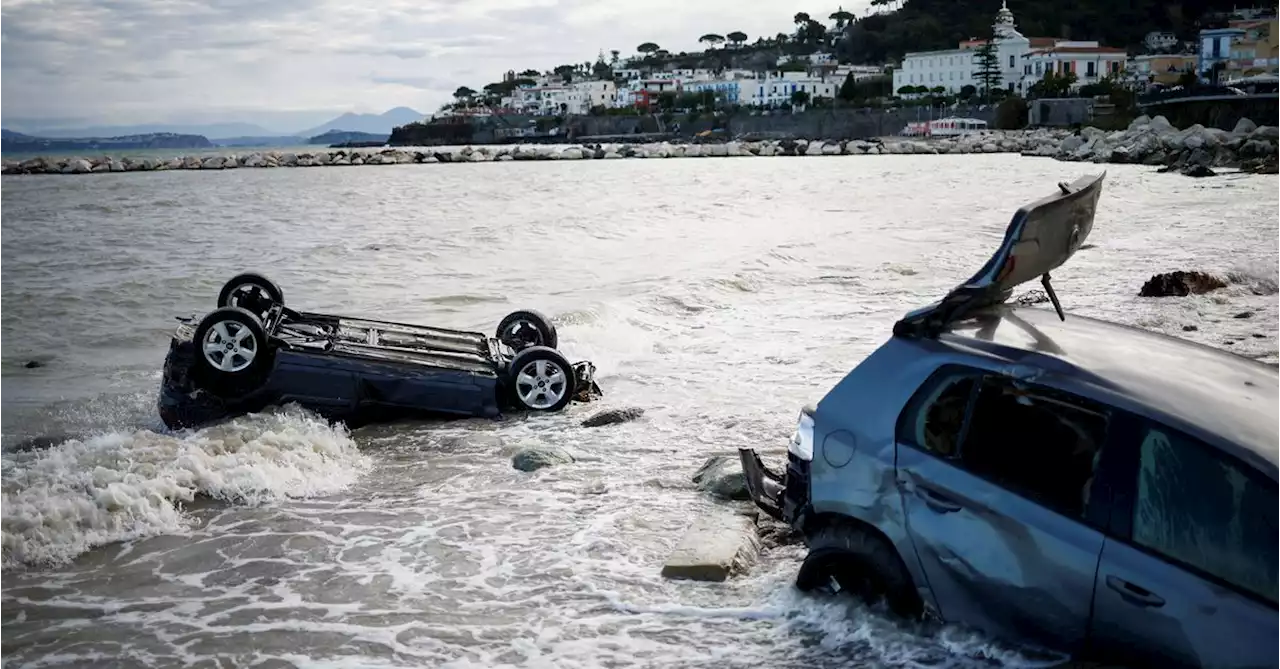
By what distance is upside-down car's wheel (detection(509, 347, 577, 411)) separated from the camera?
972cm

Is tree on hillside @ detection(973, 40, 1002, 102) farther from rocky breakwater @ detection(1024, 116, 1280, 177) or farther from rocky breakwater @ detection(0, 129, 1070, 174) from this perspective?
rocky breakwater @ detection(1024, 116, 1280, 177)

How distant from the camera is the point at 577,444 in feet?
29.2

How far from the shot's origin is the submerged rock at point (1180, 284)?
15.2m

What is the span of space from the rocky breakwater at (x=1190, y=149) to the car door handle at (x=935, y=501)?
44.5 m

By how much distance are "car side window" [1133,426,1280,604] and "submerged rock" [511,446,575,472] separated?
4826mm

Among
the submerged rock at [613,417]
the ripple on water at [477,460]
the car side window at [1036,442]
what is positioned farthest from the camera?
the submerged rock at [613,417]

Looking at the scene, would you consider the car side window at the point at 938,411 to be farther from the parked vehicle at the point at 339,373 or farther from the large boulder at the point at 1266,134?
the large boulder at the point at 1266,134

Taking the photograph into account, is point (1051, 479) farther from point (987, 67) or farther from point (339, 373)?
point (987, 67)

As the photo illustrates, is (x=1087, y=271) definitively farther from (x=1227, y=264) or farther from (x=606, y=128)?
(x=606, y=128)

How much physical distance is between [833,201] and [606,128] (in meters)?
153

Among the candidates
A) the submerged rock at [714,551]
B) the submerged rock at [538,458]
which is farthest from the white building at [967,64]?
the submerged rock at [714,551]

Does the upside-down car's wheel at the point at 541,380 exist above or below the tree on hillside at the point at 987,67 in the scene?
below

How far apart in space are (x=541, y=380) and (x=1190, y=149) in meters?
54.0

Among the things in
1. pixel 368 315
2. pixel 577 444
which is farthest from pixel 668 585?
pixel 368 315
